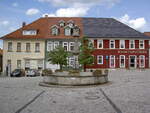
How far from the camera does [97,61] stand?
1772 inches

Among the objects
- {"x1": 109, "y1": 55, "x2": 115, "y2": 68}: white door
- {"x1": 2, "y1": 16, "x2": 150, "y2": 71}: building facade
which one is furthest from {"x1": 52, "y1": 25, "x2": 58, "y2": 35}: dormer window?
{"x1": 109, "y1": 55, "x2": 115, "y2": 68}: white door

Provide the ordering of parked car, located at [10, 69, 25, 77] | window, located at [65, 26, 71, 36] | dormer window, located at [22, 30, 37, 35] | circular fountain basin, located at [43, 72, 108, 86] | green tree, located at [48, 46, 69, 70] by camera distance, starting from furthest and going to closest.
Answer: window, located at [65, 26, 71, 36], dormer window, located at [22, 30, 37, 35], parked car, located at [10, 69, 25, 77], green tree, located at [48, 46, 69, 70], circular fountain basin, located at [43, 72, 108, 86]

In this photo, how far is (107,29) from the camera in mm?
46719

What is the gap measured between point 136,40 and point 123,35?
274cm

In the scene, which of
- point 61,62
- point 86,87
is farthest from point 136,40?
point 86,87

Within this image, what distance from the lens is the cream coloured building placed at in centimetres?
4569

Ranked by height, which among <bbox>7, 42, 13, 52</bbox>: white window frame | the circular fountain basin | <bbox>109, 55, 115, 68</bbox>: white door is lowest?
the circular fountain basin

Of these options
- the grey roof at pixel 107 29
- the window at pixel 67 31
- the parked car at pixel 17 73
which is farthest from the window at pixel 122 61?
the parked car at pixel 17 73

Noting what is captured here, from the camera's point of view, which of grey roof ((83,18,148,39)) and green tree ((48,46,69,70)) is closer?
green tree ((48,46,69,70))

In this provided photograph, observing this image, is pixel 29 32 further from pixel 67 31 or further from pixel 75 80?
pixel 75 80

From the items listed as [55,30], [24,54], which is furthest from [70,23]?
[24,54]

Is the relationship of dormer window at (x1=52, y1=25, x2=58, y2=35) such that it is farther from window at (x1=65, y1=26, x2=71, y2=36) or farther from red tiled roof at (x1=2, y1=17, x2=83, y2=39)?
window at (x1=65, y1=26, x2=71, y2=36)

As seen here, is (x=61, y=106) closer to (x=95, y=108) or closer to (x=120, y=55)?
(x=95, y=108)

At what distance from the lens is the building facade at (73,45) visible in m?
45.0
